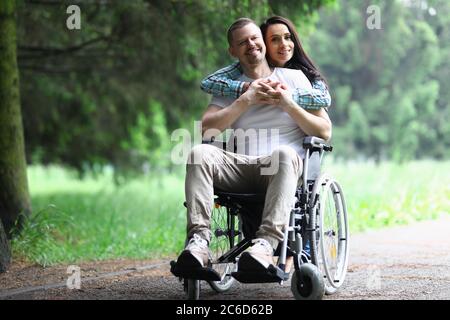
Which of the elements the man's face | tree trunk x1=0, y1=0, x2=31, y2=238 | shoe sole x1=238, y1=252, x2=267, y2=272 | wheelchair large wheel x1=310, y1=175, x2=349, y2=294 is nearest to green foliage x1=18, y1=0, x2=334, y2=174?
tree trunk x1=0, y1=0, x2=31, y2=238

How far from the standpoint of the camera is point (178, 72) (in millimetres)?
8727

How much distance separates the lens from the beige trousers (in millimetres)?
3428

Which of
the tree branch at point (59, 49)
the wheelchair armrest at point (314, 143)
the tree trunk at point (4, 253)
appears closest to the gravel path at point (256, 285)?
the tree trunk at point (4, 253)

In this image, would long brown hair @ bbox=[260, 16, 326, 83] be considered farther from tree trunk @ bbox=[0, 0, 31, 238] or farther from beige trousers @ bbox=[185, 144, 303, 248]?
tree trunk @ bbox=[0, 0, 31, 238]

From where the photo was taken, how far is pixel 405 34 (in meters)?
12.1

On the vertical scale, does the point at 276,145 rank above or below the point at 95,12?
below

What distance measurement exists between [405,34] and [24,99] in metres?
5.84

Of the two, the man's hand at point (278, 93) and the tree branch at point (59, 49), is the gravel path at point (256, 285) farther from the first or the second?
the tree branch at point (59, 49)

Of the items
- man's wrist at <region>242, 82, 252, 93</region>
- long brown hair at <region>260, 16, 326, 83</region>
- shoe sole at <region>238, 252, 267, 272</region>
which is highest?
long brown hair at <region>260, 16, 326, 83</region>

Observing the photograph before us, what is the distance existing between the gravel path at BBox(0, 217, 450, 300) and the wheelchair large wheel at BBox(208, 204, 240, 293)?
0.06m

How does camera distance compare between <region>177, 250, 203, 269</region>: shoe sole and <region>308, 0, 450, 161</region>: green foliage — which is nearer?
<region>177, 250, 203, 269</region>: shoe sole

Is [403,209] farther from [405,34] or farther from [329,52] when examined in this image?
[329,52]

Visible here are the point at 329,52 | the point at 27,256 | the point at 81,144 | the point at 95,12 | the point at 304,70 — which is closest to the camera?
the point at 304,70
